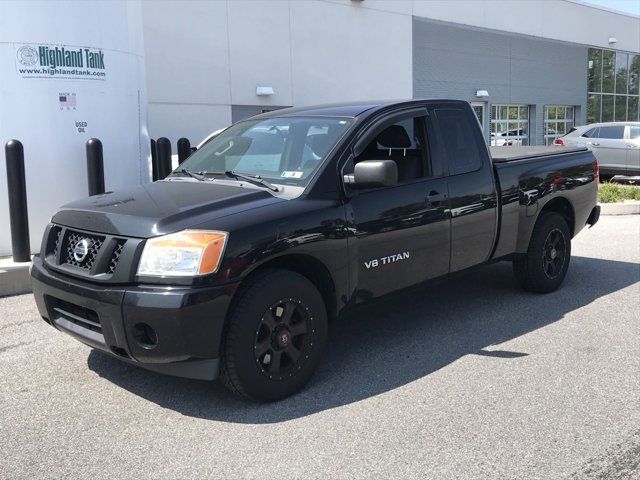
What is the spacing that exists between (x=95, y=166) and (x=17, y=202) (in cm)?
96

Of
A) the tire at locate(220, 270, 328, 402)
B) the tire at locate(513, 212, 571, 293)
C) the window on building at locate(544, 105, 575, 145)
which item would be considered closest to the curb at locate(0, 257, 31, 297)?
the tire at locate(220, 270, 328, 402)

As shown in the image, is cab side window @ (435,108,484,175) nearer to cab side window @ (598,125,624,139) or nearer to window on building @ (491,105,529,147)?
cab side window @ (598,125,624,139)

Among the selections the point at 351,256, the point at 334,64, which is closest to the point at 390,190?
the point at 351,256

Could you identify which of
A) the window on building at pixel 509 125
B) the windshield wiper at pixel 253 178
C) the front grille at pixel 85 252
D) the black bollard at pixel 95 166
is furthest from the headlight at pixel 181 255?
the window on building at pixel 509 125

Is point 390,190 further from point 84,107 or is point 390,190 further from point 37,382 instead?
point 84,107

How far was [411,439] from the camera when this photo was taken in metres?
3.56

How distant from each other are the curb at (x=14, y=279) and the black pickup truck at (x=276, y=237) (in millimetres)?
2467

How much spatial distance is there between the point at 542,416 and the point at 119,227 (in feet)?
8.79

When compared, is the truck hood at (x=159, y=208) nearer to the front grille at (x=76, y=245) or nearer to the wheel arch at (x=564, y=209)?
the front grille at (x=76, y=245)

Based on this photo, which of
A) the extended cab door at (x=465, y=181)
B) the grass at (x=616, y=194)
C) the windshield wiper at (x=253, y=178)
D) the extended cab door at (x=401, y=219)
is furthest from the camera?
the grass at (x=616, y=194)

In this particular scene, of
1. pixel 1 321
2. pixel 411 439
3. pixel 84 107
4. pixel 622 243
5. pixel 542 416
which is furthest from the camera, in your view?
pixel 622 243

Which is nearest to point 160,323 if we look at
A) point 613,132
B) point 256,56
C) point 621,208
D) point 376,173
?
point 376,173

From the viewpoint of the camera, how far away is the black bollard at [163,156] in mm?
9039

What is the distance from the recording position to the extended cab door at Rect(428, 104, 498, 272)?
5.21m
